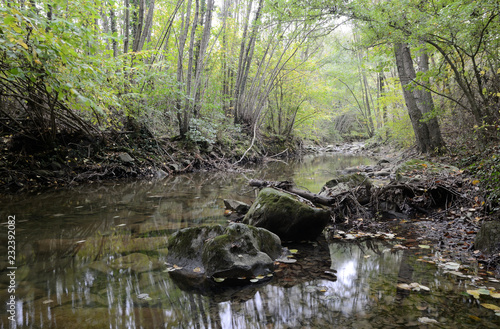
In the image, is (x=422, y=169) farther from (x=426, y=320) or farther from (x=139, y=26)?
(x=139, y=26)

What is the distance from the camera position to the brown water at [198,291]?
1.94m

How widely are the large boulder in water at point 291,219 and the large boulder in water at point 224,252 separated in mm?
430

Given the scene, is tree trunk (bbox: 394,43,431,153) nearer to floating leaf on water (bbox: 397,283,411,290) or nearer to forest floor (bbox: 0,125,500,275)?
forest floor (bbox: 0,125,500,275)

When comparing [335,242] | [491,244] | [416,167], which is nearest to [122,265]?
[335,242]

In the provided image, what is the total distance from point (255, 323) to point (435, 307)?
134 cm

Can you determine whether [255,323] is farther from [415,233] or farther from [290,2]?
[290,2]

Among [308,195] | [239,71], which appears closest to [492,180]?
[308,195]

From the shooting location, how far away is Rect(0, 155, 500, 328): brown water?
1.94 metres

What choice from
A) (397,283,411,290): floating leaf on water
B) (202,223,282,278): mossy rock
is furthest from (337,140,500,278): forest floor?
(202,223,282,278): mossy rock

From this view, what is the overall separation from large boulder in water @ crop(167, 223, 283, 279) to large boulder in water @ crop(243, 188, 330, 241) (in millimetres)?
430

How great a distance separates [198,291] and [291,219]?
1687mm

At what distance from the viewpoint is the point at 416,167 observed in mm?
6023

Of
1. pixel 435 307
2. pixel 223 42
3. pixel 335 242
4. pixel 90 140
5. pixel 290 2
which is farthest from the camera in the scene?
pixel 223 42

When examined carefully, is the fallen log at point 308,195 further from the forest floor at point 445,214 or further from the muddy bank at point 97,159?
the muddy bank at point 97,159
